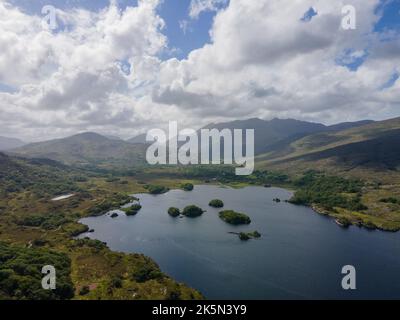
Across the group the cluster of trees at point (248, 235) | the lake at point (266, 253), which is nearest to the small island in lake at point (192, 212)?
the lake at point (266, 253)

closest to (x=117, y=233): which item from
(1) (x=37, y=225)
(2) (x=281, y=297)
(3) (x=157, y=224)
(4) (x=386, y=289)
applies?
(3) (x=157, y=224)

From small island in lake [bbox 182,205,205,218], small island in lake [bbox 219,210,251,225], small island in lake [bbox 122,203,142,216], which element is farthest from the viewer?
small island in lake [bbox 122,203,142,216]

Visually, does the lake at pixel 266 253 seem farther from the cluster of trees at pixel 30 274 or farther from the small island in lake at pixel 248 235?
the cluster of trees at pixel 30 274

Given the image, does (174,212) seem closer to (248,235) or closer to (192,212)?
(192,212)

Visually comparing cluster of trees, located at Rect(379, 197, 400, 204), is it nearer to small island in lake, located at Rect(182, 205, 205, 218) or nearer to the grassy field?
small island in lake, located at Rect(182, 205, 205, 218)

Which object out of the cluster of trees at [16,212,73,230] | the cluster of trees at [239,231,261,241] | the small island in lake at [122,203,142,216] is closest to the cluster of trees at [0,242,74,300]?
the cluster of trees at [16,212,73,230]

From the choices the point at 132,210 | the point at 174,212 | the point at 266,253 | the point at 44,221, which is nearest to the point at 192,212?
the point at 174,212
